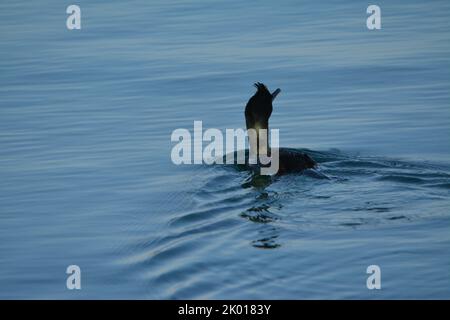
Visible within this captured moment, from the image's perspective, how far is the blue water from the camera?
855 cm

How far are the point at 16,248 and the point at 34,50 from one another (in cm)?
861

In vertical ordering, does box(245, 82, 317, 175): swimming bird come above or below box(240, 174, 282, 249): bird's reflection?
above

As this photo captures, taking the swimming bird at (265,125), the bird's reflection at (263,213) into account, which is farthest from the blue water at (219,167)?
the swimming bird at (265,125)

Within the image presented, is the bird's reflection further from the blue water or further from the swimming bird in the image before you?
the swimming bird

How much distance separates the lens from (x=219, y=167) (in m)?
11.8

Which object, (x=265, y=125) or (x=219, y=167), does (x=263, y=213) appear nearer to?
(x=265, y=125)

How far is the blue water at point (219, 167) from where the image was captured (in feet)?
28.1

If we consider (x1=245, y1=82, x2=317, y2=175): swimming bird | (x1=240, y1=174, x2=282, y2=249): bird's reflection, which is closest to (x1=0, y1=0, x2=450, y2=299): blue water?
(x1=240, y1=174, x2=282, y2=249): bird's reflection

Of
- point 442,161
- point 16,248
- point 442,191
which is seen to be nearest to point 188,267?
point 16,248

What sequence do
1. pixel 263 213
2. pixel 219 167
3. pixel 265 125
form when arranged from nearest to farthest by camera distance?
pixel 263 213 < pixel 265 125 < pixel 219 167

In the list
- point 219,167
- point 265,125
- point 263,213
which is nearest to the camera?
point 263,213

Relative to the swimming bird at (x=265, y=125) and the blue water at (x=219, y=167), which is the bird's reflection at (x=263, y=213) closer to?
the blue water at (x=219, y=167)

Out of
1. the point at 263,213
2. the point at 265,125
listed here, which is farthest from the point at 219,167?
the point at 263,213

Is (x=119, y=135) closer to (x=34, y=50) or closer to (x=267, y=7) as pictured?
(x=34, y=50)
